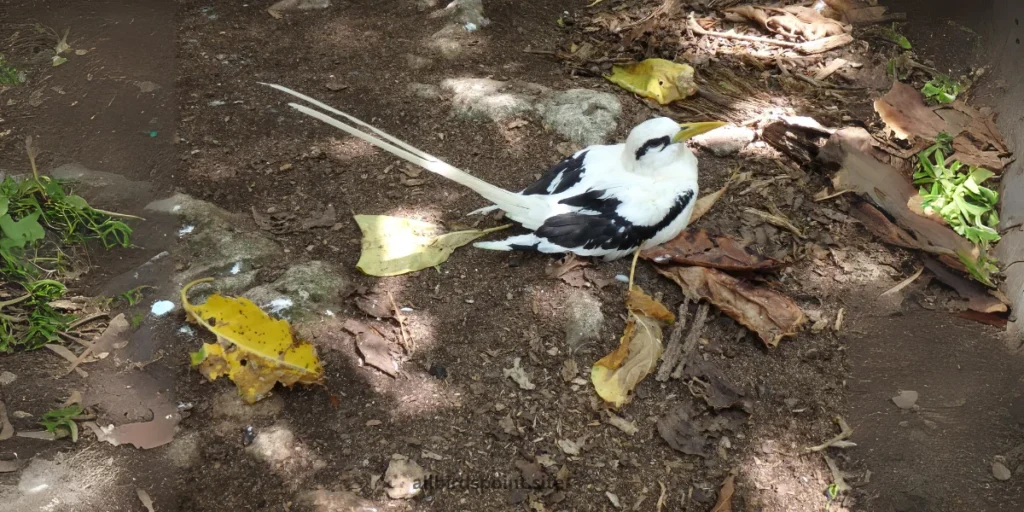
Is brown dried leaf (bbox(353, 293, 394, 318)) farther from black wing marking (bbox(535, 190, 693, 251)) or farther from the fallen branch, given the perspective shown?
the fallen branch

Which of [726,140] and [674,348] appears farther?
[726,140]

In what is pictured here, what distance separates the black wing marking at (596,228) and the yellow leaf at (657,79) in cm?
140

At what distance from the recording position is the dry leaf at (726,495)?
9.38 ft

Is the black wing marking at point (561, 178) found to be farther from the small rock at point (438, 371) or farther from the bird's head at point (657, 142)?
the small rock at point (438, 371)

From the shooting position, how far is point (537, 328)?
3477 mm

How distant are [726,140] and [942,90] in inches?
61.1

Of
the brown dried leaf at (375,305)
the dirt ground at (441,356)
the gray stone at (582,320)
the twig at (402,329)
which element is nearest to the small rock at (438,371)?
the dirt ground at (441,356)

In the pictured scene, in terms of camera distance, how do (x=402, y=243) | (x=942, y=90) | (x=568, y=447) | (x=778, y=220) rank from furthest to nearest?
1. (x=942, y=90)
2. (x=778, y=220)
3. (x=402, y=243)
4. (x=568, y=447)

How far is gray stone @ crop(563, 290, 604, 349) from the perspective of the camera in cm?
343

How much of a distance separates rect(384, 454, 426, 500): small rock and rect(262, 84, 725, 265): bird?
1.20 m

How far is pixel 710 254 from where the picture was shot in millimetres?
3766

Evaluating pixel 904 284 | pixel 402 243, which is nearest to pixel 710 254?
pixel 904 284

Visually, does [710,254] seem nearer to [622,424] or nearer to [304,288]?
[622,424]

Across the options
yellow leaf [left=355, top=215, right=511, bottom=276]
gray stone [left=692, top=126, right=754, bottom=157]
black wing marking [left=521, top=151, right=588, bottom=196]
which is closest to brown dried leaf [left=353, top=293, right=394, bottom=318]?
yellow leaf [left=355, top=215, right=511, bottom=276]
